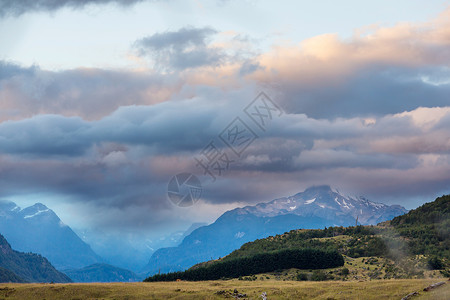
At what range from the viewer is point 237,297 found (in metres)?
114

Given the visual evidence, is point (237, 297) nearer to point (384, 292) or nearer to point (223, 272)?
point (384, 292)

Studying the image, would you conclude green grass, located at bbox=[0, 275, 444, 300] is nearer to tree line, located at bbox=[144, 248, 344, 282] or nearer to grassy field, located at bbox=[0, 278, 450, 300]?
grassy field, located at bbox=[0, 278, 450, 300]

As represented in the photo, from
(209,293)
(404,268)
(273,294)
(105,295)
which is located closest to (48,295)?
(105,295)

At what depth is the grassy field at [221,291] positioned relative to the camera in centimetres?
11000

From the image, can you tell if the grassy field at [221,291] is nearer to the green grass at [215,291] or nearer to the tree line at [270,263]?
the green grass at [215,291]

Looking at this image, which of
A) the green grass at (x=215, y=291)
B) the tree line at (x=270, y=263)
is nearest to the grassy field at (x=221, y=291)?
the green grass at (x=215, y=291)

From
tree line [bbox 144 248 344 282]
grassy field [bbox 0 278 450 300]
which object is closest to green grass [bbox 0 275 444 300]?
grassy field [bbox 0 278 450 300]

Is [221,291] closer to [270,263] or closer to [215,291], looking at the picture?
[215,291]

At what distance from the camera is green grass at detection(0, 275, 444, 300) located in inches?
4336

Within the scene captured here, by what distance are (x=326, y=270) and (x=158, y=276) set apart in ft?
182

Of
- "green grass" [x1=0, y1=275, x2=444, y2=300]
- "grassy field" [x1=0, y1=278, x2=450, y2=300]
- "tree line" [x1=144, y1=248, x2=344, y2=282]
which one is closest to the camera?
"grassy field" [x1=0, y1=278, x2=450, y2=300]

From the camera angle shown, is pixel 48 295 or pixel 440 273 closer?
pixel 48 295

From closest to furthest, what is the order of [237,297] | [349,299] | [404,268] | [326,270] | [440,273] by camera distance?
[349,299], [237,297], [440,273], [404,268], [326,270]

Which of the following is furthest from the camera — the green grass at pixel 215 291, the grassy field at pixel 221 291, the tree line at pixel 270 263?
the tree line at pixel 270 263
